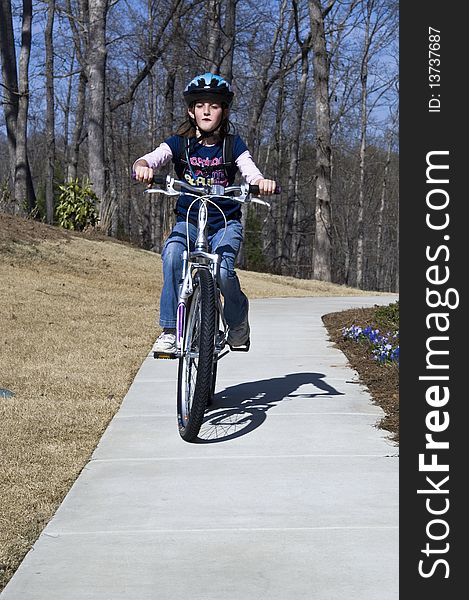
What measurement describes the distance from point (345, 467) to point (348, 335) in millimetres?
5144

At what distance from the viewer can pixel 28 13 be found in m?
32.9

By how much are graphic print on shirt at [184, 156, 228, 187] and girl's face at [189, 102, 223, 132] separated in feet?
0.65

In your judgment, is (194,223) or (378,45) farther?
(378,45)

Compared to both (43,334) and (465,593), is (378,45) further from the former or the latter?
(465,593)

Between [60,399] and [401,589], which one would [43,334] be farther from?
[401,589]

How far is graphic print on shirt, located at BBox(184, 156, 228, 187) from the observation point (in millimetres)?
6633

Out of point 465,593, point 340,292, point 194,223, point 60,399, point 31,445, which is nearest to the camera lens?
point 465,593

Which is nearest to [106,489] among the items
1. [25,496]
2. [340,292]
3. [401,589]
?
[25,496]

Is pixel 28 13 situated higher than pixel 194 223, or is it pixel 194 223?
pixel 28 13

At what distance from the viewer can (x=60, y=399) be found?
737 cm

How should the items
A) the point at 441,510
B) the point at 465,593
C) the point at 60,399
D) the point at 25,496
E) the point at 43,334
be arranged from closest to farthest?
the point at 465,593, the point at 441,510, the point at 25,496, the point at 60,399, the point at 43,334

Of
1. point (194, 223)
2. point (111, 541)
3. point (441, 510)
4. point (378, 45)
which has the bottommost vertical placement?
point (111, 541)

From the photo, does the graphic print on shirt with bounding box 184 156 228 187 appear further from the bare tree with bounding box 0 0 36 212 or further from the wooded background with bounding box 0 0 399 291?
the bare tree with bounding box 0 0 36 212

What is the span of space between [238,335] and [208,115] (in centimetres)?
143
